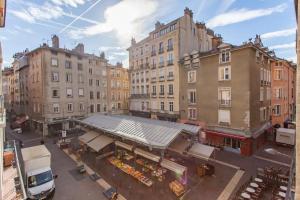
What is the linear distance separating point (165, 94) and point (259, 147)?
58.2 ft

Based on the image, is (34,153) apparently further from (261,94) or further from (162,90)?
(261,94)

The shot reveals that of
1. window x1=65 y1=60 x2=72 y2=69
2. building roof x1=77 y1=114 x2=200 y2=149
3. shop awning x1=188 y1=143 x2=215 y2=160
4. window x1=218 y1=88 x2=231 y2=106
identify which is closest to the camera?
building roof x1=77 y1=114 x2=200 y2=149

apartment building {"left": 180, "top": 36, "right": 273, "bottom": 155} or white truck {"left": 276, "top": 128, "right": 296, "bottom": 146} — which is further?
white truck {"left": 276, "top": 128, "right": 296, "bottom": 146}

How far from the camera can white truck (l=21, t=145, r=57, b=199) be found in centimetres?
1264

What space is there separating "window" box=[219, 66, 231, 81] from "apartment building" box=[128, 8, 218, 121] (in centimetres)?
802

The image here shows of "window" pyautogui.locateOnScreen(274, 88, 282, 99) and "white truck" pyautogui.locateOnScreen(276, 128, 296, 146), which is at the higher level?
"window" pyautogui.locateOnScreen(274, 88, 282, 99)

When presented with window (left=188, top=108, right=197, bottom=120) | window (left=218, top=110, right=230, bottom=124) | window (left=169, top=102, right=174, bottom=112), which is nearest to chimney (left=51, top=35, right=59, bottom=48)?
window (left=169, top=102, right=174, bottom=112)

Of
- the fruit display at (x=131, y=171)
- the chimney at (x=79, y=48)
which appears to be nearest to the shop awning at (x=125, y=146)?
the fruit display at (x=131, y=171)

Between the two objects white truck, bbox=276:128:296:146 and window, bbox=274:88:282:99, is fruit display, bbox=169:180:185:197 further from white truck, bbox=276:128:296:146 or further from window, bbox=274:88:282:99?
window, bbox=274:88:282:99

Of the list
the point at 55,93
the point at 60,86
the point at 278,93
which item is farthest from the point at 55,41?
the point at 278,93

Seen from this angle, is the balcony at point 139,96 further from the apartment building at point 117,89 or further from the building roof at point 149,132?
the building roof at point 149,132

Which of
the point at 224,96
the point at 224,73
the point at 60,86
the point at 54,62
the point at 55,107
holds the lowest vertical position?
the point at 55,107

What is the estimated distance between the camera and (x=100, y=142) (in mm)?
20188

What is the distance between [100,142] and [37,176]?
756 centimetres
